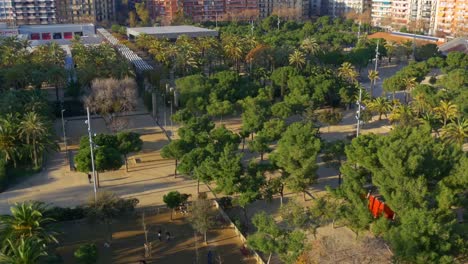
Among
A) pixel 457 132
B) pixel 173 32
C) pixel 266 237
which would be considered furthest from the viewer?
pixel 173 32

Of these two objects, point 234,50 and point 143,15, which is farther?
point 143,15

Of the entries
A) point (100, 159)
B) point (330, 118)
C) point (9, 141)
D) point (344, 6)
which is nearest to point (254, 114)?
point (330, 118)

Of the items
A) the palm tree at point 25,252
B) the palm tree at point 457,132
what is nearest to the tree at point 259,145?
the palm tree at point 457,132

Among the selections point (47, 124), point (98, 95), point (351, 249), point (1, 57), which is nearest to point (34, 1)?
point (1, 57)

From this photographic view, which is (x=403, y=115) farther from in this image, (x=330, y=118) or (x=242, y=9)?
(x=242, y=9)

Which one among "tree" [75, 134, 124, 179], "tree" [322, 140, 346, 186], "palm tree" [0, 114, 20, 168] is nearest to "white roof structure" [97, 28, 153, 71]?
"palm tree" [0, 114, 20, 168]

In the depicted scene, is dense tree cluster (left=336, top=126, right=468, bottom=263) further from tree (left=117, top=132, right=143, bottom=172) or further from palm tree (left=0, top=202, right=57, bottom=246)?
tree (left=117, top=132, right=143, bottom=172)

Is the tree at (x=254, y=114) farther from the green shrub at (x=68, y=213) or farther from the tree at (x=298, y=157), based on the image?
the green shrub at (x=68, y=213)
